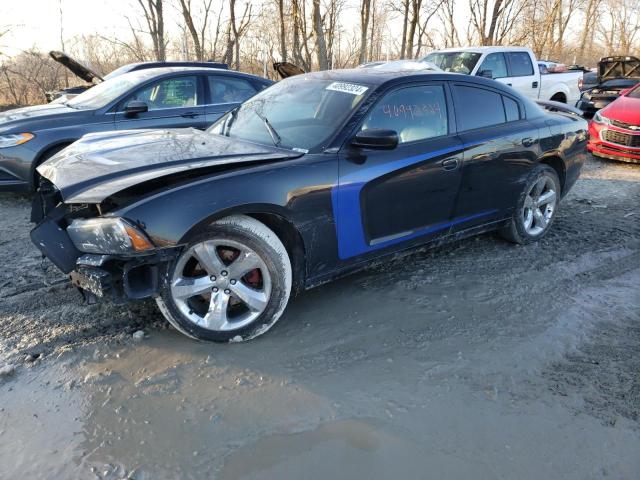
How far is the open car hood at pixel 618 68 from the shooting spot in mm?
14035

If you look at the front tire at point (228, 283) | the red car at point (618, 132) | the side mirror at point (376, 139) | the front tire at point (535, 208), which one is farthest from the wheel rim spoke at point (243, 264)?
the red car at point (618, 132)

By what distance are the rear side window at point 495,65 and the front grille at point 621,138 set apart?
2.63 meters

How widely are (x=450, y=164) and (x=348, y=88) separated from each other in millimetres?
926

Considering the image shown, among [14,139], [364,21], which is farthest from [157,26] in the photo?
[14,139]

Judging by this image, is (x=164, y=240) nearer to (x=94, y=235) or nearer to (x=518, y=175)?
(x=94, y=235)

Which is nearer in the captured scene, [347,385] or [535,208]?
[347,385]

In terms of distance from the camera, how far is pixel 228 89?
714cm

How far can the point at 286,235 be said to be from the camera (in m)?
3.10

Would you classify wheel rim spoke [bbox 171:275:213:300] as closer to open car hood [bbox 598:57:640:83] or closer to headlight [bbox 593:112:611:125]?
headlight [bbox 593:112:611:125]

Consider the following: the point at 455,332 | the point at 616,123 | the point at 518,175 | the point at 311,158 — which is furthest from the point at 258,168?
the point at 616,123

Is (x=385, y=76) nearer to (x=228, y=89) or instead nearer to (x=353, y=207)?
(x=353, y=207)

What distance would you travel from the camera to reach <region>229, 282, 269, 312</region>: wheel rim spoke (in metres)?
2.94

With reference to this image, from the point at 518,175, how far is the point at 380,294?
1.76 metres

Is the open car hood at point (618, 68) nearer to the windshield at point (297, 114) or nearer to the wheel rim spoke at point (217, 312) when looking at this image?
the windshield at point (297, 114)
